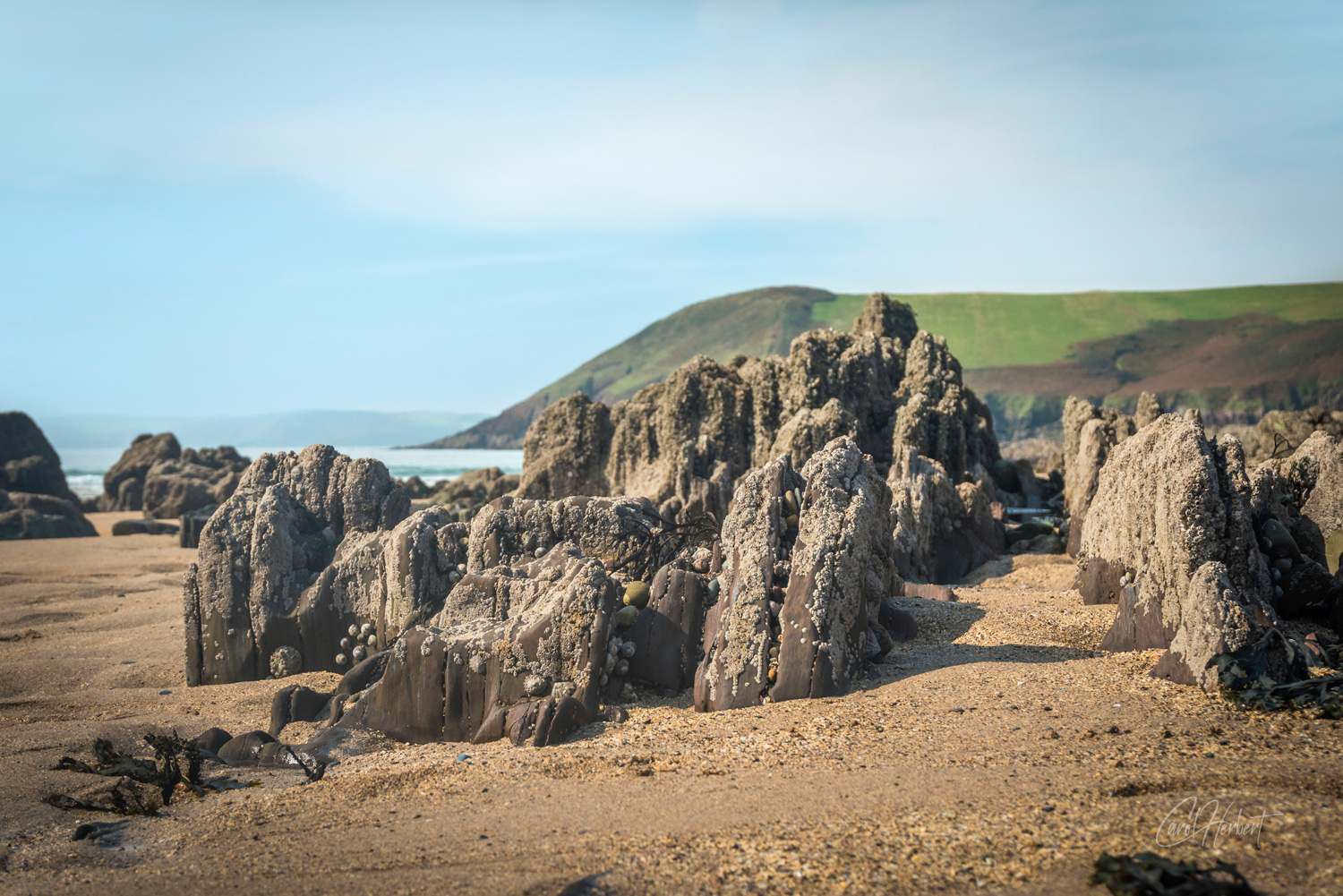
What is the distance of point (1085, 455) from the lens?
19.9 meters

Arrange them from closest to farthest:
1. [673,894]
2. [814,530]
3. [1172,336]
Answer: [673,894] → [814,530] → [1172,336]

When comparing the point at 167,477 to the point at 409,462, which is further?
the point at 409,462

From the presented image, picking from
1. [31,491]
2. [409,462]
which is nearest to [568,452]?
[31,491]

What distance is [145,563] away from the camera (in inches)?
869

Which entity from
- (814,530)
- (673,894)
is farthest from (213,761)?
(814,530)

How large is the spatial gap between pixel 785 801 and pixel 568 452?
20.2 meters

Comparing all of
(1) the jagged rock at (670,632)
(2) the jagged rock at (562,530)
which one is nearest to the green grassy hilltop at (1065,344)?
(2) the jagged rock at (562,530)

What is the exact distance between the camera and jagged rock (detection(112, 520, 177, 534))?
31.2 meters

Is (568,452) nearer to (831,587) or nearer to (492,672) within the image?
(492,672)

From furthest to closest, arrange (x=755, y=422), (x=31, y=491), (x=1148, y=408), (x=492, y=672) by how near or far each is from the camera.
A: (x=31, y=491) < (x=1148, y=408) < (x=755, y=422) < (x=492, y=672)

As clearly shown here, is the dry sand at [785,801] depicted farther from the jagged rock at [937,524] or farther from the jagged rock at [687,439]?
the jagged rock at [687,439]

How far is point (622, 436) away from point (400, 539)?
46.7ft

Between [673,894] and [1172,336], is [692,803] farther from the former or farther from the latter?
[1172,336]

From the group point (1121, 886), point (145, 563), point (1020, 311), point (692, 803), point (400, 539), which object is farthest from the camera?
point (1020, 311)
